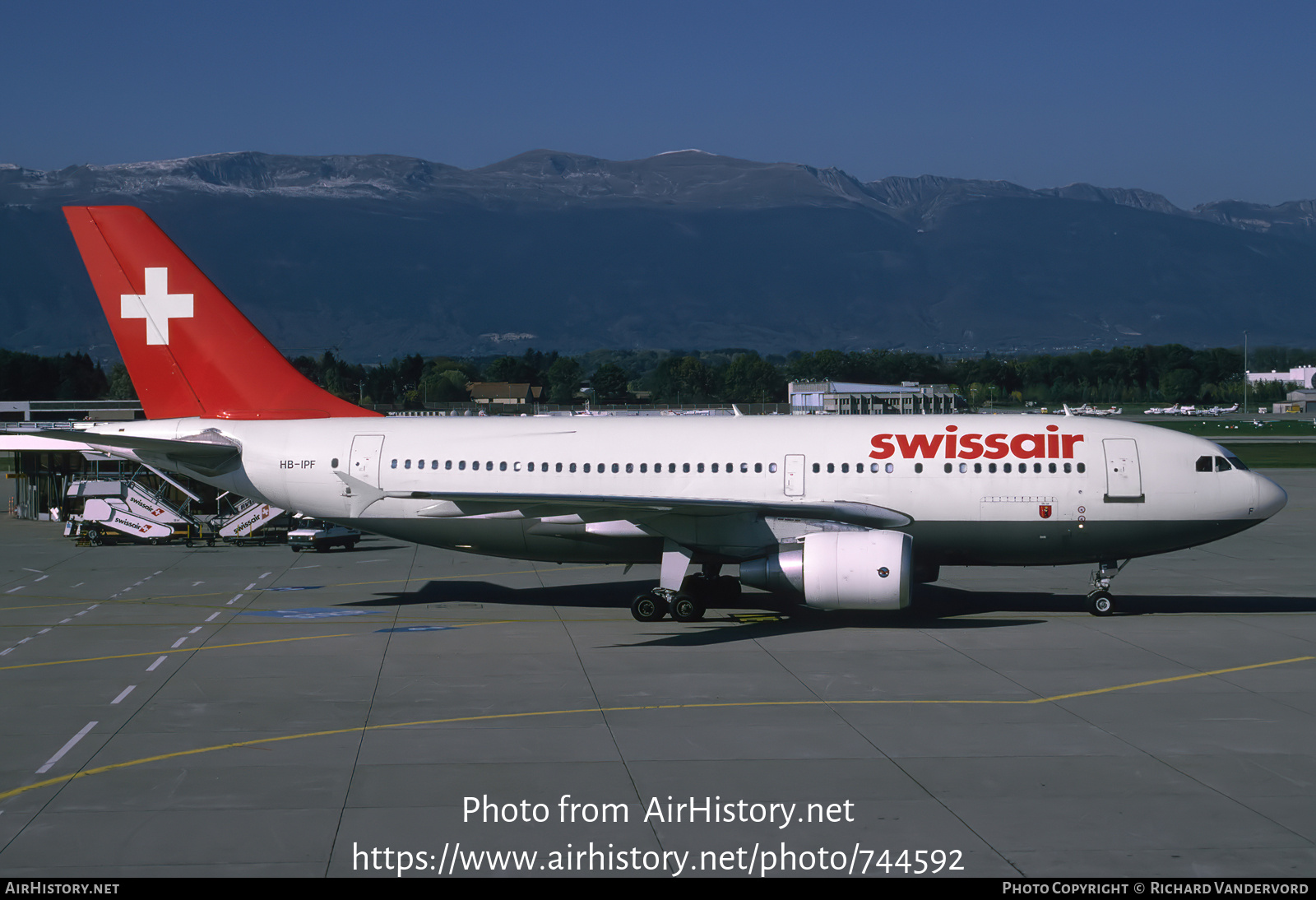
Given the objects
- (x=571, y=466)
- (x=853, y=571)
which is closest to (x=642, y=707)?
(x=853, y=571)

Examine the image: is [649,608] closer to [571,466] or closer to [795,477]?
[571,466]

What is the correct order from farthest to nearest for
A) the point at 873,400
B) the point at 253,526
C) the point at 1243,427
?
the point at 1243,427 → the point at 873,400 → the point at 253,526

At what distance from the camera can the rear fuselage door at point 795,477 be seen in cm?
2820

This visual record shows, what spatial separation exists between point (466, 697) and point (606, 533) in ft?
26.6

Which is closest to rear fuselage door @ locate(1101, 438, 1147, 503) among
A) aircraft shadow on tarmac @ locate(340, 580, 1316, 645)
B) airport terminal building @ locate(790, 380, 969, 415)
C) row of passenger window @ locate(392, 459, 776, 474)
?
aircraft shadow on tarmac @ locate(340, 580, 1316, 645)

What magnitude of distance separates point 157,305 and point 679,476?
14.6m

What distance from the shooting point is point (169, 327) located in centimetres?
3116

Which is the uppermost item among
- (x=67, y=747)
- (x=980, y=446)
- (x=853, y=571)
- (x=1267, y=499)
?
(x=980, y=446)

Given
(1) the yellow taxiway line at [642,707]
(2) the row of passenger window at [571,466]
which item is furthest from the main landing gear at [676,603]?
(1) the yellow taxiway line at [642,707]

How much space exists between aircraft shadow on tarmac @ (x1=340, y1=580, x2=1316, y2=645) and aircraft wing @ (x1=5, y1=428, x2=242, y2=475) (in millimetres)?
4939

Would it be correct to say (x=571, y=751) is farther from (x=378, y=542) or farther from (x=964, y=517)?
(x=378, y=542)

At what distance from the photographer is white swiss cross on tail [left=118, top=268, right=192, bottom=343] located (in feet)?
102

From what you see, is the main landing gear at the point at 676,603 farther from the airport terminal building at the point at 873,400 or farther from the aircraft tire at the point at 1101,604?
the airport terminal building at the point at 873,400

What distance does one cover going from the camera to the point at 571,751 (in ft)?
56.7
